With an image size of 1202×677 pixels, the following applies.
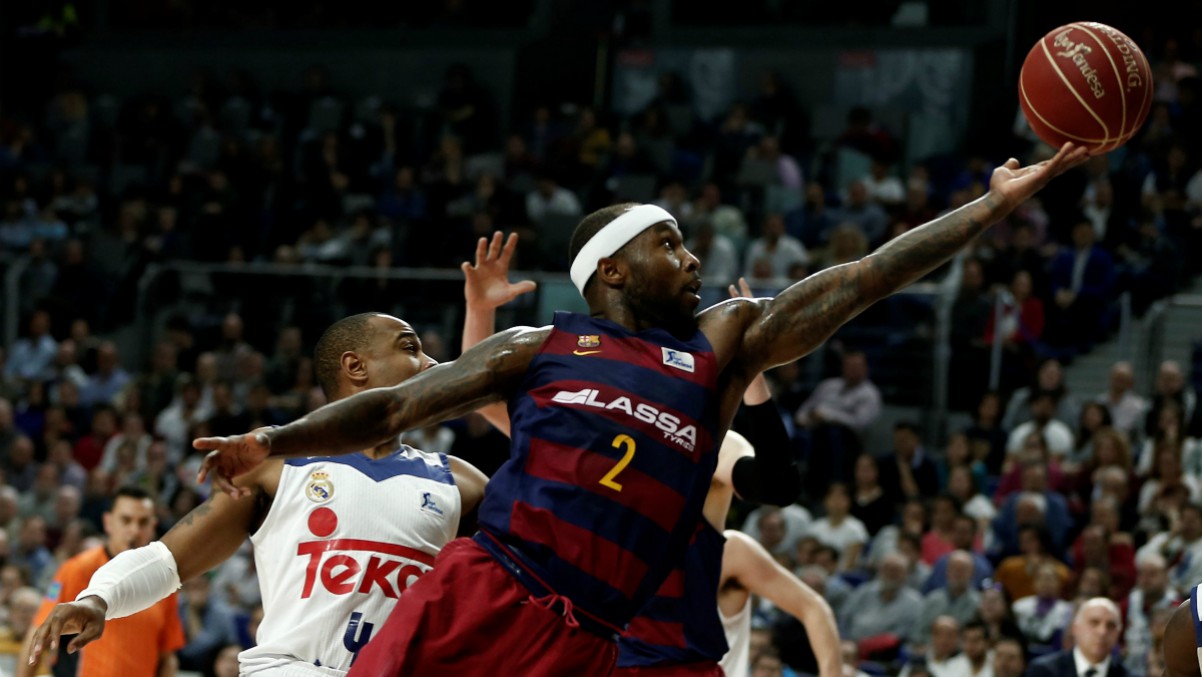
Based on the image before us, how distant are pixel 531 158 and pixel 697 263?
15.2 m

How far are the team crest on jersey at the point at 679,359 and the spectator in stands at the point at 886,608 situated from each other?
24.9 feet

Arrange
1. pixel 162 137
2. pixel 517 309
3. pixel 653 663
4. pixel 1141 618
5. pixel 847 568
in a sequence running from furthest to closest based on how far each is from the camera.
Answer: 1. pixel 162 137
2. pixel 517 309
3. pixel 847 568
4. pixel 1141 618
5. pixel 653 663

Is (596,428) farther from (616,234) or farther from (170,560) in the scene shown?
(170,560)

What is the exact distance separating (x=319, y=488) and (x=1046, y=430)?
30.7ft

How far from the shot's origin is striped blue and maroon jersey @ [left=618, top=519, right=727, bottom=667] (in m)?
5.52

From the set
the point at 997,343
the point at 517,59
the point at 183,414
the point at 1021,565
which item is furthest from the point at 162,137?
the point at 1021,565

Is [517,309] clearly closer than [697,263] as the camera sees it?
No

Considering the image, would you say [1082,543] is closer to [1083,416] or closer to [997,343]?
[1083,416]

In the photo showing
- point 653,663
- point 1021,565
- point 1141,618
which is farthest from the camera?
point 1021,565

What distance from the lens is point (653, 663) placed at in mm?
5520

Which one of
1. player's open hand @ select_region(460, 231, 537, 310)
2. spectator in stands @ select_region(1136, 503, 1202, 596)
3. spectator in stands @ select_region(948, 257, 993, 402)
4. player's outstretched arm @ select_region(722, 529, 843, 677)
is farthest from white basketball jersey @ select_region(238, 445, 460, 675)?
spectator in stands @ select_region(948, 257, 993, 402)

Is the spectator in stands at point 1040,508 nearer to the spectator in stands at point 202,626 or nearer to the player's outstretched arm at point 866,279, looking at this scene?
the spectator in stands at point 202,626

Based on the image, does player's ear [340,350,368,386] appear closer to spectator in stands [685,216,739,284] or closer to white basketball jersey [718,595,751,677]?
white basketball jersey [718,595,751,677]

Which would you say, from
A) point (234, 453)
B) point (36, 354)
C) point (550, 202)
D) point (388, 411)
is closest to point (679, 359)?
point (388, 411)
